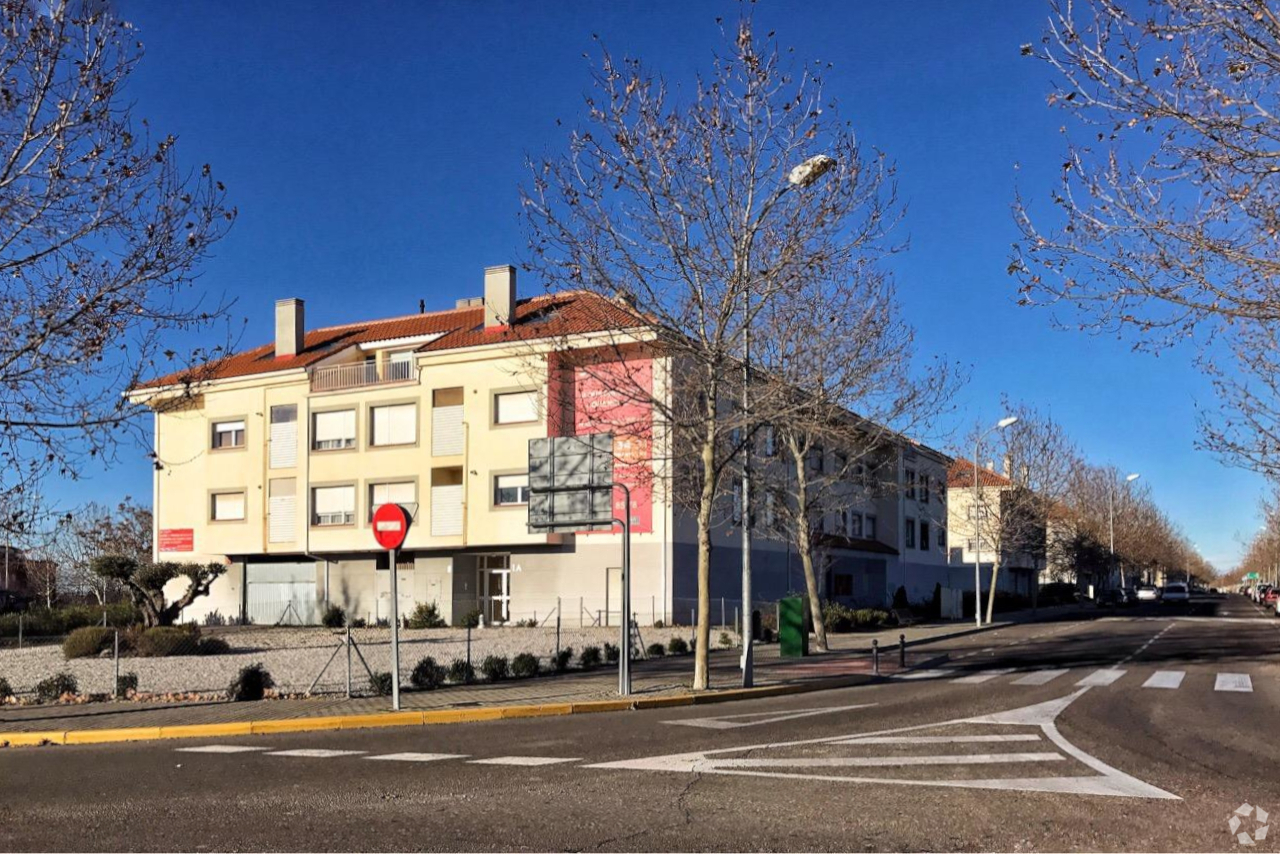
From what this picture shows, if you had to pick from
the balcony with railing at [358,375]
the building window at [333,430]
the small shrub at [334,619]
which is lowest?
the small shrub at [334,619]

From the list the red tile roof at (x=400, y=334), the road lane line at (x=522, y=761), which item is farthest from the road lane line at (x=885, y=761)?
the red tile roof at (x=400, y=334)

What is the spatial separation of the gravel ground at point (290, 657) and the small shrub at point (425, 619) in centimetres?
116

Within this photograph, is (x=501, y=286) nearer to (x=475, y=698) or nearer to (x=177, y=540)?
(x=177, y=540)

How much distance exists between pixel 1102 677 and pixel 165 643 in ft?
71.1

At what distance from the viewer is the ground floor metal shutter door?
48.9 meters

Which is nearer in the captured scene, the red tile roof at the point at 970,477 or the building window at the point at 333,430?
the building window at the point at 333,430

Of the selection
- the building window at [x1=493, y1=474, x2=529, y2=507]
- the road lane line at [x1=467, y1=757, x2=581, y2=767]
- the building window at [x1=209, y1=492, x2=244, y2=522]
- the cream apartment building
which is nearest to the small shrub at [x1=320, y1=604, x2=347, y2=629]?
the cream apartment building

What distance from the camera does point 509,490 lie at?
1740 inches

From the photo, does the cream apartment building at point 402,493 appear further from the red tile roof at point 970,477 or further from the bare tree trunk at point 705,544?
the bare tree trunk at point 705,544

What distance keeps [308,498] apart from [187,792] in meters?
39.8

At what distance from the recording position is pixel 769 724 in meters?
14.3

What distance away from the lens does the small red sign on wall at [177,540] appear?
51.2 metres

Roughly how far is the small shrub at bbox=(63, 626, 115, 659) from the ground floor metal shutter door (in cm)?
1982

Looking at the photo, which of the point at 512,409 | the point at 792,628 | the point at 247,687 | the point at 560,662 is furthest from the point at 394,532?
the point at 512,409
